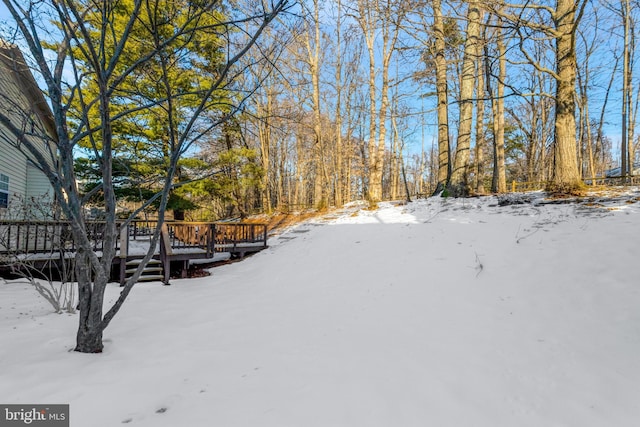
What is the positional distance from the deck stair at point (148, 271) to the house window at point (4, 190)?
191 inches

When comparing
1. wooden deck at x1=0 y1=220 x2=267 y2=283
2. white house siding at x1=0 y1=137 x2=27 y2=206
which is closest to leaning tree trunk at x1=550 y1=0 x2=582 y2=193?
wooden deck at x1=0 y1=220 x2=267 y2=283

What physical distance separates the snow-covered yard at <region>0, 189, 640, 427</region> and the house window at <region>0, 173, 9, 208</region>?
4.34 m

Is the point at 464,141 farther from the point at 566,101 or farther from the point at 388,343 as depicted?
the point at 388,343

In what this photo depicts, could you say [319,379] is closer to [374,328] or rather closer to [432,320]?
[374,328]

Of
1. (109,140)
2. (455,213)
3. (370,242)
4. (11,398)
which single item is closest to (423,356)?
(11,398)

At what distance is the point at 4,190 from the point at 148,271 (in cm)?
576

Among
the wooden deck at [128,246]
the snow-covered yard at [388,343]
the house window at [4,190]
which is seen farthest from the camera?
the house window at [4,190]

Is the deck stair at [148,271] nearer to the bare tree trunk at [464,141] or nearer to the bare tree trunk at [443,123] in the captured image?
the bare tree trunk at [464,141]

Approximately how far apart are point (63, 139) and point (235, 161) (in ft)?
33.0

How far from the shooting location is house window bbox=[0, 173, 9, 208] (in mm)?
8102

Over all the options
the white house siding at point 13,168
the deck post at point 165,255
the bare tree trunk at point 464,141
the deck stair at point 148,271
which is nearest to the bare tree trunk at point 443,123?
the bare tree trunk at point 464,141

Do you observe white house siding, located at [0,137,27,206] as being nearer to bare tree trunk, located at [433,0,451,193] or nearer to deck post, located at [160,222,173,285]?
deck post, located at [160,222,173,285]

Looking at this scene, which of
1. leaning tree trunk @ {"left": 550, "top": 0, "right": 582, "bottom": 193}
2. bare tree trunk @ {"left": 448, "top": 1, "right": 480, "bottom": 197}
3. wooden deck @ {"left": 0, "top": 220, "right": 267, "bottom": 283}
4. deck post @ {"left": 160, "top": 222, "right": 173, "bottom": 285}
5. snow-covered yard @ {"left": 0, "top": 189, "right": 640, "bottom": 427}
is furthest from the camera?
bare tree trunk @ {"left": 448, "top": 1, "right": 480, "bottom": 197}

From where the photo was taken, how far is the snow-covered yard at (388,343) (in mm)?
1995
